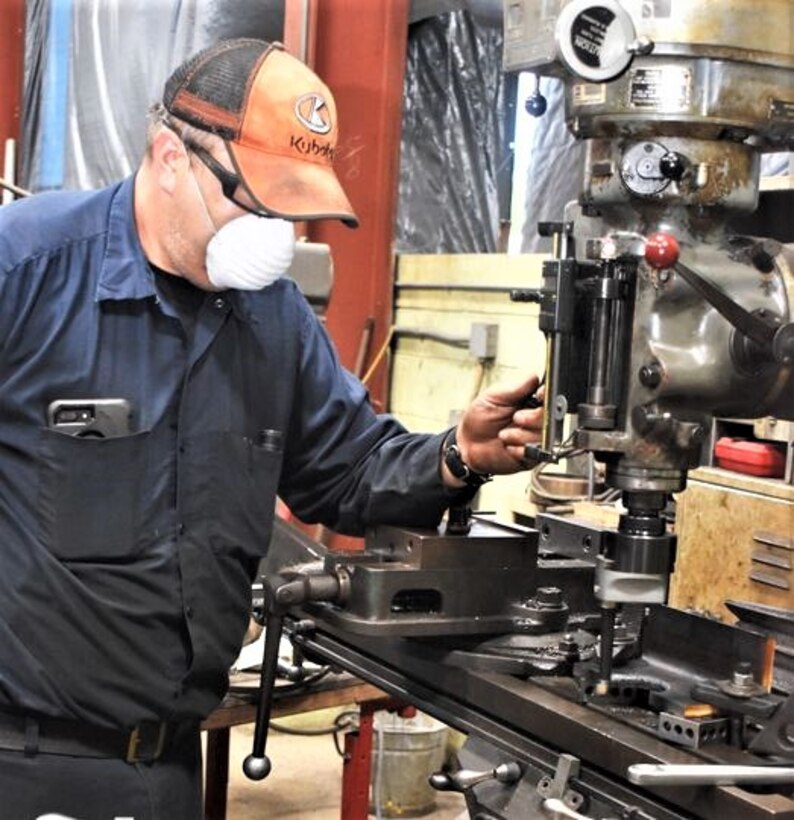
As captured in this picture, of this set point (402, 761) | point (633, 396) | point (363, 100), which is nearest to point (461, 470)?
point (633, 396)

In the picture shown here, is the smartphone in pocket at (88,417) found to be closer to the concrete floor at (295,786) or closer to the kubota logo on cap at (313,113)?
the kubota logo on cap at (313,113)

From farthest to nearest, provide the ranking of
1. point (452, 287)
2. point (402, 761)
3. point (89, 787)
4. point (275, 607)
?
point (452, 287) → point (402, 761) → point (89, 787) → point (275, 607)

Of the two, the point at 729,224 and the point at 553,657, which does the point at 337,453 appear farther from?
the point at 729,224

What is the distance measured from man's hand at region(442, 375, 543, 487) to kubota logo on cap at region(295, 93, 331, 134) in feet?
1.23

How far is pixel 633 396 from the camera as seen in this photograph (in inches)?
50.5

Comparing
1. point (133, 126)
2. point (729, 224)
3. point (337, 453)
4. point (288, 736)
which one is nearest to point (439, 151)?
point (133, 126)

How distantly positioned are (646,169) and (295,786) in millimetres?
2568

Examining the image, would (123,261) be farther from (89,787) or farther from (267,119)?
(89,787)

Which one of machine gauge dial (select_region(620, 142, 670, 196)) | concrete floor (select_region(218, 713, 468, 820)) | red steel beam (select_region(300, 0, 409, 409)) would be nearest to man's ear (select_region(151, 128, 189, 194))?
machine gauge dial (select_region(620, 142, 670, 196))

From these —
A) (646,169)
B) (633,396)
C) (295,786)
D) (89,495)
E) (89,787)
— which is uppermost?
(646,169)

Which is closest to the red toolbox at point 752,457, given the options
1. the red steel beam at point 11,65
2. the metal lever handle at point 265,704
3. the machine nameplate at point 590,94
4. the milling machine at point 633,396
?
the milling machine at point 633,396

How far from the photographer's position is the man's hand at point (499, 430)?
153 cm

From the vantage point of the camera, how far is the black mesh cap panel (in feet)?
4.88

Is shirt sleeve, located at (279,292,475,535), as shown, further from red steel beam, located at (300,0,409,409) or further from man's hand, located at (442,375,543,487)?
red steel beam, located at (300,0,409,409)
